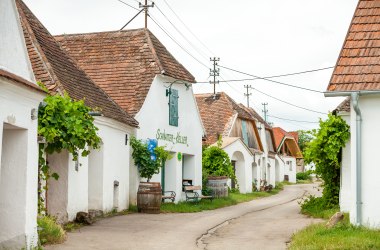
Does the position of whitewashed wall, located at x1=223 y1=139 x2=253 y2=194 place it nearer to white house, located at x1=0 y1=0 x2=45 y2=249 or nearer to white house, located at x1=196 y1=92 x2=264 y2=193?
white house, located at x1=196 y1=92 x2=264 y2=193

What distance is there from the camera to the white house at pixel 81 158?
56.7 ft

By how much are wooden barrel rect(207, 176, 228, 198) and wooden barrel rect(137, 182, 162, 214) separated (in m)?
7.83

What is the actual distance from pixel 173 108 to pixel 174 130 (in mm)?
908

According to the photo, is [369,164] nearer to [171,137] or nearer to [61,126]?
[61,126]

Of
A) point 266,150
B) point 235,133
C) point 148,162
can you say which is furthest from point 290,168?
point 148,162

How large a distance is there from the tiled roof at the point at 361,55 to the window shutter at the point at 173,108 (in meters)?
11.6

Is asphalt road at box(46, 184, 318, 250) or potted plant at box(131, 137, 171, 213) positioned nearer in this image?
asphalt road at box(46, 184, 318, 250)

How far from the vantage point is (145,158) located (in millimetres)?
23422

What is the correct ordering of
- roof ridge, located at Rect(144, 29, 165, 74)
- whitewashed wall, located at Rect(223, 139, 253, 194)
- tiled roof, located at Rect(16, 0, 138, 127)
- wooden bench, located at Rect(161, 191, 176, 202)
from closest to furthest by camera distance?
1. tiled roof, located at Rect(16, 0, 138, 127)
2. wooden bench, located at Rect(161, 191, 176, 202)
3. roof ridge, located at Rect(144, 29, 165, 74)
4. whitewashed wall, located at Rect(223, 139, 253, 194)

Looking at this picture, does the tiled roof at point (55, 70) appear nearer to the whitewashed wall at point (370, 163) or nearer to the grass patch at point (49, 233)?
the grass patch at point (49, 233)

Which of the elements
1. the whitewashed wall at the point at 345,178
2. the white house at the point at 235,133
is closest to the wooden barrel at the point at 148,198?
the whitewashed wall at the point at 345,178

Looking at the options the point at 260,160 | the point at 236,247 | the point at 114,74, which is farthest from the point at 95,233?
the point at 260,160

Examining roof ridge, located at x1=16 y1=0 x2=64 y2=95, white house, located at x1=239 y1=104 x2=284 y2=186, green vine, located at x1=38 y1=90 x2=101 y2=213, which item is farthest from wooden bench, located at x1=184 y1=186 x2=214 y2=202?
white house, located at x1=239 y1=104 x2=284 y2=186

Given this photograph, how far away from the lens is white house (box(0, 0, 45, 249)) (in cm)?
1144
